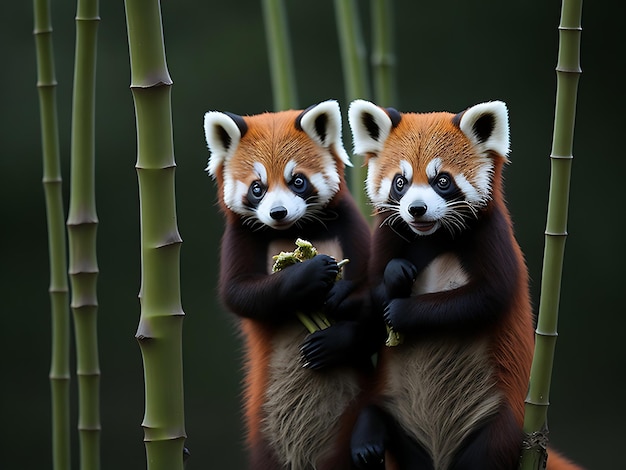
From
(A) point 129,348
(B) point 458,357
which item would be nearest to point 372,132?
(B) point 458,357

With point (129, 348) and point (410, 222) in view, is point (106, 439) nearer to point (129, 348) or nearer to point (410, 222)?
point (129, 348)

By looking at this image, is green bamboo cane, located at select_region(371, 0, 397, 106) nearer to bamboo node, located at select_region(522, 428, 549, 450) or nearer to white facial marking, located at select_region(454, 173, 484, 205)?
white facial marking, located at select_region(454, 173, 484, 205)

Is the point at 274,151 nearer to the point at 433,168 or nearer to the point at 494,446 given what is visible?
the point at 433,168

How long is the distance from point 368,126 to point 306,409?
1.07 feet

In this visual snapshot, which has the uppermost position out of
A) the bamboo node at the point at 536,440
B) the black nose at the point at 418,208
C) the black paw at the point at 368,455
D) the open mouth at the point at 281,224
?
the black nose at the point at 418,208

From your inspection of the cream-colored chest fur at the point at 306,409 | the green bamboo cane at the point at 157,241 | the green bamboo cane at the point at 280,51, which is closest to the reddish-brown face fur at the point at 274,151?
the cream-colored chest fur at the point at 306,409

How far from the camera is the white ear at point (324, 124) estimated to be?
1.08 metres

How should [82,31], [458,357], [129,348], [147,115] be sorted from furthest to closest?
[129,348], [458,357], [82,31], [147,115]

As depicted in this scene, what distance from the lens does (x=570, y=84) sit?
2.60 feet

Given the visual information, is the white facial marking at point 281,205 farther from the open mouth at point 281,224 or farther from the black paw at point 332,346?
the black paw at point 332,346

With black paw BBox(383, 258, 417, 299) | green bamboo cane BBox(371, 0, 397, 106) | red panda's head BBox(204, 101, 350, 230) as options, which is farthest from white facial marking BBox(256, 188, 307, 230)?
green bamboo cane BBox(371, 0, 397, 106)

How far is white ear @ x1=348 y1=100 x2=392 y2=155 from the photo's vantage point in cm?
100

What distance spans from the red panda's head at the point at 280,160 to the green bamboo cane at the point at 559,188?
324mm

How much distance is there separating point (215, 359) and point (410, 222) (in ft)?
7.01
